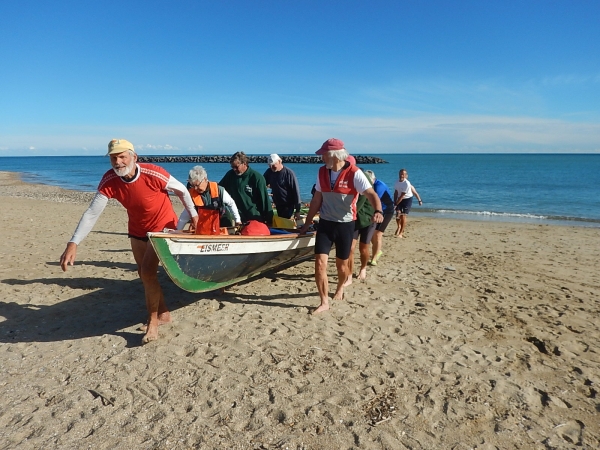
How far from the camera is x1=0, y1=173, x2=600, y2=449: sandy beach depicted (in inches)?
113

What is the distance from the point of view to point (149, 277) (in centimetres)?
403

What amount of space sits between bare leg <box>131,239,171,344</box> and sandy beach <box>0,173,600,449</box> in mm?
160

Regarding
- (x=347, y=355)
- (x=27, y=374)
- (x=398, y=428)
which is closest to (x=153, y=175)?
(x=27, y=374)

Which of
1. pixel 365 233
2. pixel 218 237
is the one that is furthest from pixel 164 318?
pixel 365 233

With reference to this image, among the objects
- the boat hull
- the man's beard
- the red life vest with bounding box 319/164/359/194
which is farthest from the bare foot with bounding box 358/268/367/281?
the man's beard

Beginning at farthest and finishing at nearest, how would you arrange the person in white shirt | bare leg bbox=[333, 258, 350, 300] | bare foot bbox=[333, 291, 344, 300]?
the person in white shirt, bare foot bbox=[333, 291, 344, 300], bare leg bbox=[333, 258, 350, 300]

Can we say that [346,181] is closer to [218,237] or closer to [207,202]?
[218,237]

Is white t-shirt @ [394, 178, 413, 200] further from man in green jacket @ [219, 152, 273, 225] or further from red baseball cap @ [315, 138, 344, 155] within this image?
red baseball cap @ [315, 138, 344, 155]

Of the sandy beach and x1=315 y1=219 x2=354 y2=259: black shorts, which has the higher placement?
x1=315 y1=219 x2=354 y2=259: black shorts

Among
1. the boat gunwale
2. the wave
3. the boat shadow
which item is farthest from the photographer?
the wave

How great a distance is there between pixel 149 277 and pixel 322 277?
1.90 meters

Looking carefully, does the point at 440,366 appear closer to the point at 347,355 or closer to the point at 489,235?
the point at 347,355

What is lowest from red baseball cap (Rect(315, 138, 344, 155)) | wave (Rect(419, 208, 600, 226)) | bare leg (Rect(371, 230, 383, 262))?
wave (Rect(419, 208, 600, 226))

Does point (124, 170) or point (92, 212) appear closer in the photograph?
point (124, 170)
